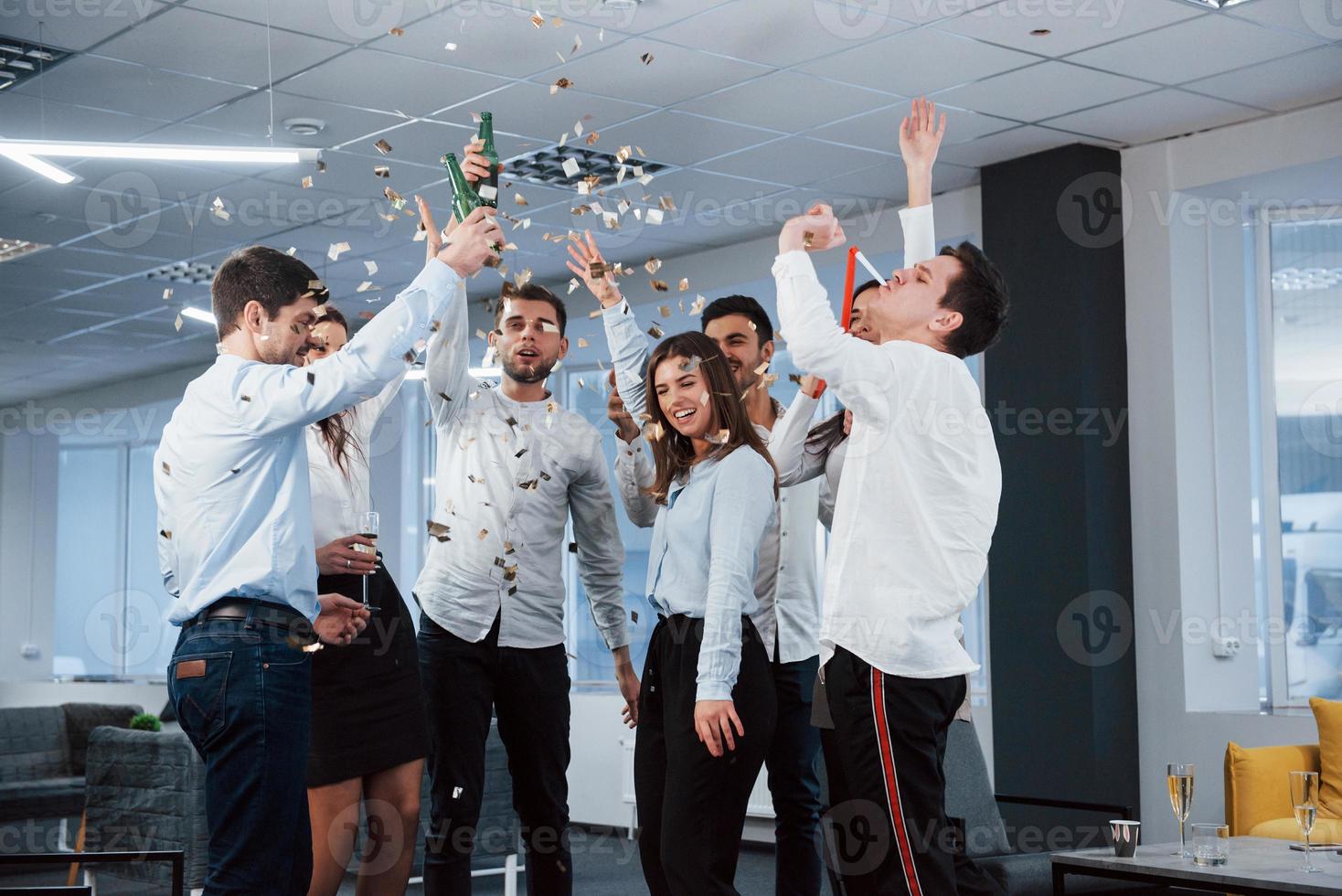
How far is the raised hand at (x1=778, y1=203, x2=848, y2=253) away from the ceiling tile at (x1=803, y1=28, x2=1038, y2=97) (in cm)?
269

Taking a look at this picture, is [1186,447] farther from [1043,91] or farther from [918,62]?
[918,62]

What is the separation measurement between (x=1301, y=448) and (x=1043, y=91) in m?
2.14

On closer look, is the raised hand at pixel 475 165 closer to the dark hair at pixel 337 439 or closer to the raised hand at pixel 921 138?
the dark hair at pixel 337 439

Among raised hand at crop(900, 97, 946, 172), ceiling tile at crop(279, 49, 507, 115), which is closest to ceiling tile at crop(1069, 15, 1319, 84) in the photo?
ceiling tile at crop(279, 49, 507, 115)

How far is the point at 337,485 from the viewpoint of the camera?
123 inches

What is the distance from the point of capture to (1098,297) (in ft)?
21.1

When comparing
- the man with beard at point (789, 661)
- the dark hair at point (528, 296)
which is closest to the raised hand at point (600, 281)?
the dark hair at point (528, 296)

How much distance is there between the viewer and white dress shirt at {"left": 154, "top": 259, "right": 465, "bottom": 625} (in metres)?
2.45

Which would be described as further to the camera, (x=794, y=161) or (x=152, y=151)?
(x=794, y=161)

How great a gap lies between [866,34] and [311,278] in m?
3.05

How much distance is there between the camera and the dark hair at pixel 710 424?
3.01 metres

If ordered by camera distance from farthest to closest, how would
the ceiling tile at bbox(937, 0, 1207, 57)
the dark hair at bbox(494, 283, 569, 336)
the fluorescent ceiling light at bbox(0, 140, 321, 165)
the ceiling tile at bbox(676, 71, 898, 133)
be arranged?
the ceiling tile at bbox(676, 71, 898, 133) → the ceiling tile at bbox(937, 0, 1207, 57) → the fluorescent ceiling light at bbox(0, 140, 321, 165) → the dark hair at bbox(494, 283, 569, 336)

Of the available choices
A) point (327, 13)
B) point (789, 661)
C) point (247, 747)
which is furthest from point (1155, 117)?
point (247, 747)

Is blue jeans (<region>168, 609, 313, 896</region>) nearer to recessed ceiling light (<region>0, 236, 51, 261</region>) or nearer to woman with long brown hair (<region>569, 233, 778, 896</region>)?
woman with long brown hair (<region>569, 233, 778, 896</region>)
